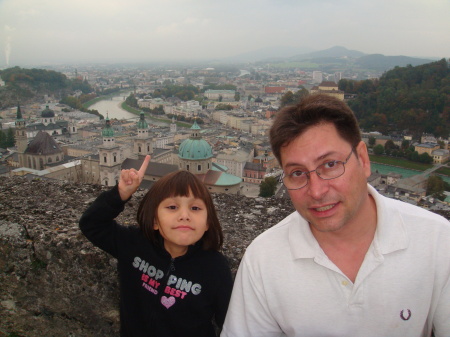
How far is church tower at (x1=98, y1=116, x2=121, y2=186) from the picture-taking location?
1373 centimetres

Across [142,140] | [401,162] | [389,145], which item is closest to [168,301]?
[142,140]

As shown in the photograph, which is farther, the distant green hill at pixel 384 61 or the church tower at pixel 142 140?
the distant green hill at pixel 384 61

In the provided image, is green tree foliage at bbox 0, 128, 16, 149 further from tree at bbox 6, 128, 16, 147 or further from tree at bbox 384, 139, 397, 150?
tree at bbox 384, 139, 397, 150

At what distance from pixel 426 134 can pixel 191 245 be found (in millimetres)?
27380

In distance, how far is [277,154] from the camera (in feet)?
2.75

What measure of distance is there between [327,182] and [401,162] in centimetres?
2203

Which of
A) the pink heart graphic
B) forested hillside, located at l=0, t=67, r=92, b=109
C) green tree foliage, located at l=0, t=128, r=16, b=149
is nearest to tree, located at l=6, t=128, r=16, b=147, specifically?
green tree foliage, located at l=0, t=128, r=16, b=149

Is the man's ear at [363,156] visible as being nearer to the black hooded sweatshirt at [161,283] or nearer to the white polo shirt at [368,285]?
the white polo shirt at [368,285]

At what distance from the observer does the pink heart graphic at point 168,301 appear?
918 millimetres

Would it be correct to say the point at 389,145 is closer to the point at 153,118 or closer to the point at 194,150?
the point at 194,150

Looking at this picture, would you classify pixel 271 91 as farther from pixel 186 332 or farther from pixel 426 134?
pixel 186 332

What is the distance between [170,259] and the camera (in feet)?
3.11

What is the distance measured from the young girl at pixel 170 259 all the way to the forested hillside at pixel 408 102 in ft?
89.1

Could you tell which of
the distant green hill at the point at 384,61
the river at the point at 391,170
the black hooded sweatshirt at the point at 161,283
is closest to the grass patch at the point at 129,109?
the river at the point at 391,170
